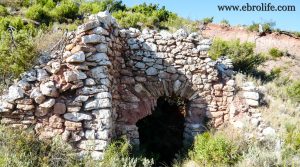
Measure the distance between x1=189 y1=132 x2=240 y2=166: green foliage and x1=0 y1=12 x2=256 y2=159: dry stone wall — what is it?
1012 millimetres

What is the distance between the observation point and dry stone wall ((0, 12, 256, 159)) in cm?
544

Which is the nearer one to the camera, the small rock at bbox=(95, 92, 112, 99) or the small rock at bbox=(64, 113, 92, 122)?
the small rock at bbox=(64, 113, 92, 122)

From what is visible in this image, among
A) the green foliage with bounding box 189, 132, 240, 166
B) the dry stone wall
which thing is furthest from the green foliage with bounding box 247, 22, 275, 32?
the green foliage with bounding box 189, 132, 240, 166

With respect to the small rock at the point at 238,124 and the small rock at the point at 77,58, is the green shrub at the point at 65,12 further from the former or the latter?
the small rock at the point at 238,124

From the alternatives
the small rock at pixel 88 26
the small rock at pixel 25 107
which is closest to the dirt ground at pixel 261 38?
the small rock at pixel 88 26

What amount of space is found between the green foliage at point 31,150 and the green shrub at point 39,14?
351 inches

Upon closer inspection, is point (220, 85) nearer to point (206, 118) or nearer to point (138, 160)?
point (206, 118)

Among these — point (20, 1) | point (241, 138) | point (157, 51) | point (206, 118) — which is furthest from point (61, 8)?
point (241, 138)

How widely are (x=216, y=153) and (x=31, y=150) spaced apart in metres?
2.93

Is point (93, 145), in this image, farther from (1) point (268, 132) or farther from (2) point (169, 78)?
(1) point (268, 132)

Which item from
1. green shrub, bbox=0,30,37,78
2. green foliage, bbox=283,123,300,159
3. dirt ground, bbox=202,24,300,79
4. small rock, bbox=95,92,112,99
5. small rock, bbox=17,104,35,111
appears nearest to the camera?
small rock, bbox=17,104,35,111

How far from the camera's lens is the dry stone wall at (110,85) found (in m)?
5.44

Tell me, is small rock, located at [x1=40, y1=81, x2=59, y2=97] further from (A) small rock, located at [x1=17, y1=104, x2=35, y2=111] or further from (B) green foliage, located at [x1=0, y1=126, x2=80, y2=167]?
(B) green foliage, located at [x1=0, y1=126, x2=80, y2=167]

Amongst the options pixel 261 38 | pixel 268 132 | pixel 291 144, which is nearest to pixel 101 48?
pixel 268 132
